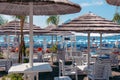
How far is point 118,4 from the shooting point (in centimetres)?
802

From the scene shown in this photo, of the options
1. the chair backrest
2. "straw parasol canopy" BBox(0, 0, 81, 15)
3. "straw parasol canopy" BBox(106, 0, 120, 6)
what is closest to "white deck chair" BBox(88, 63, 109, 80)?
the chair backrest

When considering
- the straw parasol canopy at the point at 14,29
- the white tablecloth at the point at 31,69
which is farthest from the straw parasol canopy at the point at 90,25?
the white tablecloth at the point at 31,69

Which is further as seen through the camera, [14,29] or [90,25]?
[14,29]

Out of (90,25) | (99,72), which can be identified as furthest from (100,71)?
(90,25)

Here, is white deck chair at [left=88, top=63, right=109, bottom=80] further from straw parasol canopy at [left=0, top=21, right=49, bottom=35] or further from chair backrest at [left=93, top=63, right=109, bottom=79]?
straw parasol canopy at [left=0, top=21, right=49, bottom=35]

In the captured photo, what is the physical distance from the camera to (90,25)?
1179cm

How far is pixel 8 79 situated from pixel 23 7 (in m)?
1.94

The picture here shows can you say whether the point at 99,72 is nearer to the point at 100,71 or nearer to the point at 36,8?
the point at 100,71

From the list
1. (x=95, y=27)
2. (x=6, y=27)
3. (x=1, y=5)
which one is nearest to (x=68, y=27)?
(x=95, y=27)

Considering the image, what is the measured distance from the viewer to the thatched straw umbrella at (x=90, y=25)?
11477 mm

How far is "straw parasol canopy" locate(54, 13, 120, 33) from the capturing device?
1148cm

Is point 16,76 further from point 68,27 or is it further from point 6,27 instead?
point 6,27

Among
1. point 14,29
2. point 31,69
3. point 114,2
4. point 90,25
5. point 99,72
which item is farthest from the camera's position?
point 14,29

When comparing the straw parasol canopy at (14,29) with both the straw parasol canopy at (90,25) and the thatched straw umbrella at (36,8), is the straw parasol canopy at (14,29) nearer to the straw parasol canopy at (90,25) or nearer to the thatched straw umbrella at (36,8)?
the straw parasol canopy at (90,25)
